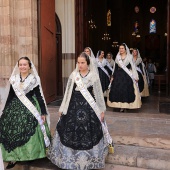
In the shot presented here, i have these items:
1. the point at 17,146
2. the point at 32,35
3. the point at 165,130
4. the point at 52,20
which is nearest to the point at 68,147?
the point at 17,146

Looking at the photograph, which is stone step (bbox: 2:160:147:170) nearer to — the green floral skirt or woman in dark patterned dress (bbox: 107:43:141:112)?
the green floral skirt

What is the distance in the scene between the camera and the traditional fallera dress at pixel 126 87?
6402mm

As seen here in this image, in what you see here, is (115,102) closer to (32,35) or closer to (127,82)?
(127,82)

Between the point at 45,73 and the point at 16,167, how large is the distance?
12.2ft

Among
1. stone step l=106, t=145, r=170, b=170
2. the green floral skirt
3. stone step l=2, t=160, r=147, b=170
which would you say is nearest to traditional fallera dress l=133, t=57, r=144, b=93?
stone step l=106, t=145, r=170, b=170

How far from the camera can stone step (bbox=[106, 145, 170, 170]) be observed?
3887 millimetres

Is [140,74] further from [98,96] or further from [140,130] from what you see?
[98,96]

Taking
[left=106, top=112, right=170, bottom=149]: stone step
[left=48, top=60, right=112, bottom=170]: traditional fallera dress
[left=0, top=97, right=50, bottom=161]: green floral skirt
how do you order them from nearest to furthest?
[left=48, top=60, right=112, bottom=170]: traditional fallera dress < [left=0, top=97, right=50, bottom=161]: green floral skirt < [left=106, top=112, right=170, bottom=149]: stone step

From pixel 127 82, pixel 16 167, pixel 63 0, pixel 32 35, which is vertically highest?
pixel 63 0

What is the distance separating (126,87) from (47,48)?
8.03 ft

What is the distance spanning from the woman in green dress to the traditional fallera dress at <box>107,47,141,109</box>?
9.11ft

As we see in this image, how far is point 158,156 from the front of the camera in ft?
13.2

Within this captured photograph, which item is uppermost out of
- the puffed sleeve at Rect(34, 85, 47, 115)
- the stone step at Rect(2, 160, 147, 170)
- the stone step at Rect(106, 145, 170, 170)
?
the puffed sleeve at Rect(34, 85, 47, 115)

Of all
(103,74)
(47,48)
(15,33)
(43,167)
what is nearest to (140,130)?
Result: (43,167)
